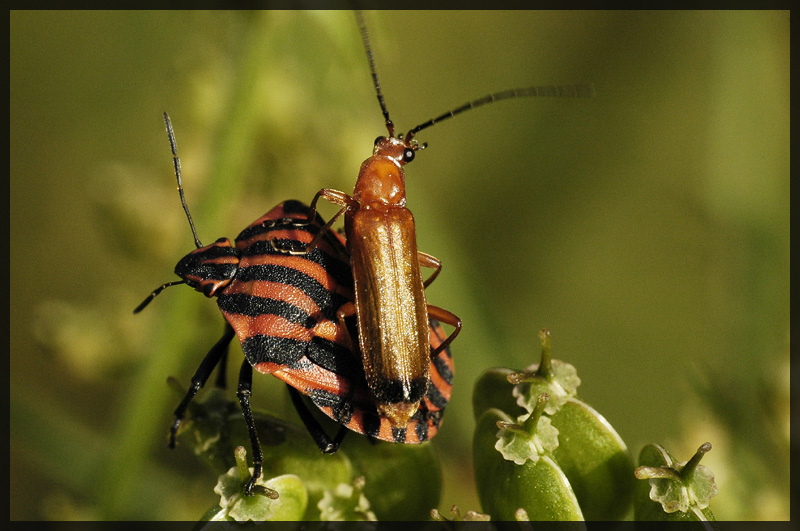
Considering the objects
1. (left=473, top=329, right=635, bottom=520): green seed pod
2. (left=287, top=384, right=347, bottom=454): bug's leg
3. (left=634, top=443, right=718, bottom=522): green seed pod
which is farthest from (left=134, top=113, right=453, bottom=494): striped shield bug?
(left=634, top=443, right=718, bottom=522): green seed pod

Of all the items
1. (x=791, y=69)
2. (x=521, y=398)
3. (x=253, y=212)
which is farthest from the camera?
(x=791, y=69)

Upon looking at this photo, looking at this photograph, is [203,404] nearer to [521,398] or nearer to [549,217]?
[521,398]

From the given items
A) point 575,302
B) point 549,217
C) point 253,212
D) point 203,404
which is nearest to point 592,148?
point 549,217

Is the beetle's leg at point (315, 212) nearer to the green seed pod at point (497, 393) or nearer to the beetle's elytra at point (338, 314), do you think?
the beetle's elytra at point (338, 314)

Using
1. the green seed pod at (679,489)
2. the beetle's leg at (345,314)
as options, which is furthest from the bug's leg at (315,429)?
the green seed pod at (679,489)

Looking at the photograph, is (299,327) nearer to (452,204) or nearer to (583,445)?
(583,445)
